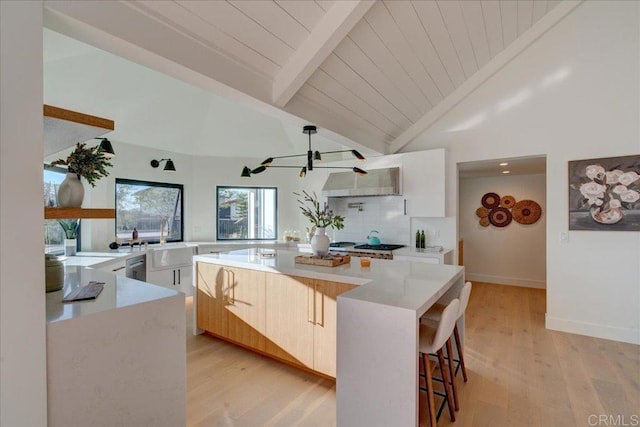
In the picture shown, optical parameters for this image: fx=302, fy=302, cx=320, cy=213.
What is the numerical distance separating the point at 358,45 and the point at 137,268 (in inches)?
149

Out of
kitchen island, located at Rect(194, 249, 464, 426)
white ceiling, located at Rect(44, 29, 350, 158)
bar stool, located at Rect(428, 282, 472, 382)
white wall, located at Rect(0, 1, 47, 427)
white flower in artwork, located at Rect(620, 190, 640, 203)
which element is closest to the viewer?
white wall, located at Rect(0, 1, 47, 427)

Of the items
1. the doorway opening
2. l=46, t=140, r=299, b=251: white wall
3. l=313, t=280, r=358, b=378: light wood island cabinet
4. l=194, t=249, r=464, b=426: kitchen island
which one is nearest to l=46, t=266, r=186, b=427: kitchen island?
l=194, t=249, r=464, b=426: kitchen island

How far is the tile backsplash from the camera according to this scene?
466cm

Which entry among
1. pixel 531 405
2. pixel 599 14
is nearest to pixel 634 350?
pixel 531 405

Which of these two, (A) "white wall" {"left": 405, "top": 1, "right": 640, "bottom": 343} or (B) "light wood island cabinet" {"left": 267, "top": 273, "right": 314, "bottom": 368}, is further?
(A) "white wall" {"left": 405, "top": 1, "right": 640, "bottom": 343}

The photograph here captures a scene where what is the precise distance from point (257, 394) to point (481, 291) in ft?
14.4

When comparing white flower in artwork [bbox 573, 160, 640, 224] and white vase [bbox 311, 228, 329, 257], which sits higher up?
white flower in artwork [bbox 573, 160, 640, 224]

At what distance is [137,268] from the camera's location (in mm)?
4023

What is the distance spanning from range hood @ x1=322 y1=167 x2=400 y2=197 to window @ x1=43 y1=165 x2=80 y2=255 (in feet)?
11.0

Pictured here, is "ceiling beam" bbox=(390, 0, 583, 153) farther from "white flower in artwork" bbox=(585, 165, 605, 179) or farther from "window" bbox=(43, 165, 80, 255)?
"window" bbox=(43, 165, 80, 255)

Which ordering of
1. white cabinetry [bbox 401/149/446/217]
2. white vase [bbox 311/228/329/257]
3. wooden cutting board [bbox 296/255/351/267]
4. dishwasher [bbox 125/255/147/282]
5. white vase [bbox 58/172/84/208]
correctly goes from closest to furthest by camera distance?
white vase [bbox 58/172/84/208]
wooden cutting board [bbox 296/255/351/267]
white vase [bbox 311/228/329/257]
dishwasher [bbox 125/255/147/282]
white cabinetry [bbox 401/149/446/217]

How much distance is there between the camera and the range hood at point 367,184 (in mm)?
4336

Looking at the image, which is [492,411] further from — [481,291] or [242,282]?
[481,291]

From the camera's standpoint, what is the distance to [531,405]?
2.14 metres
